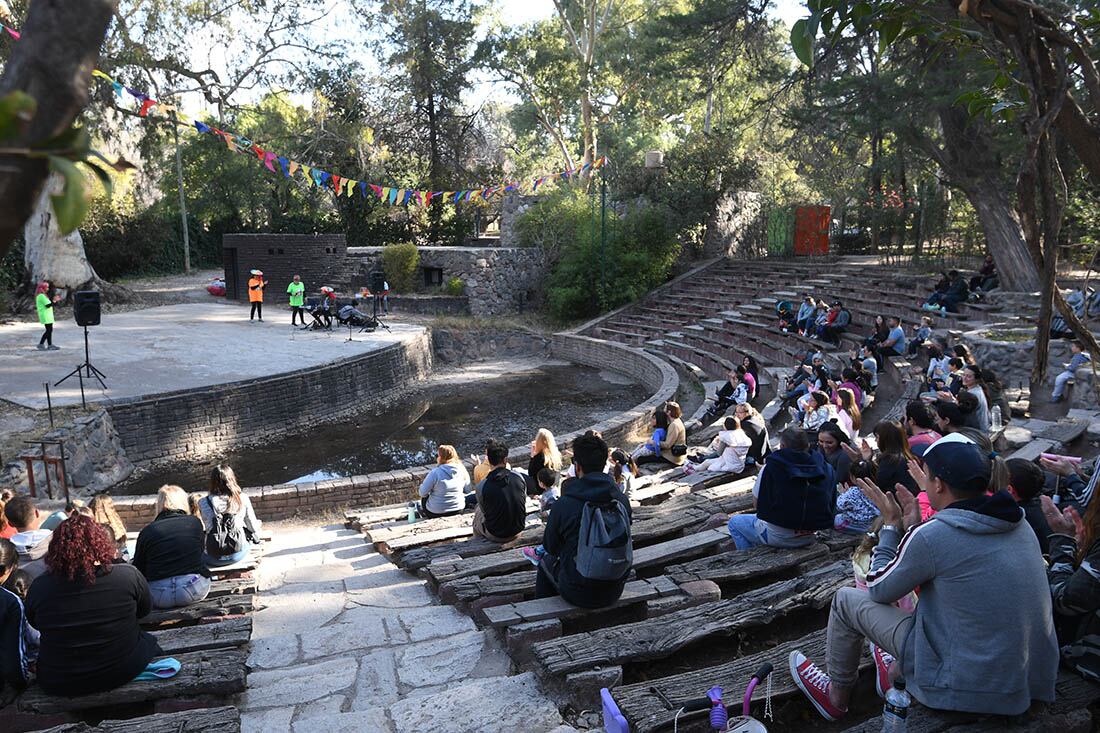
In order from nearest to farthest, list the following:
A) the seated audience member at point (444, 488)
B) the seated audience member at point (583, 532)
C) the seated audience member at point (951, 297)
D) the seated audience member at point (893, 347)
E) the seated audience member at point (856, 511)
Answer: the seated audience member at point (583, 532), the seated audience member at point (856, 511), the seated audience member at point (444, 488), the seated audience member at point (893, 347), the seated audience member at point (951, 297)

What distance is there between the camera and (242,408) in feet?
38.5

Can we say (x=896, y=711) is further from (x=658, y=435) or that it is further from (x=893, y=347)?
(x=893, y=347)

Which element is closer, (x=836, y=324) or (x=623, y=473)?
(x=623, y=473)

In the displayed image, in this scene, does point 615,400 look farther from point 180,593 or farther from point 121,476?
point 180,593

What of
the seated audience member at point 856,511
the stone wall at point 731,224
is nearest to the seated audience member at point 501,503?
the seated audience member at point 856,511

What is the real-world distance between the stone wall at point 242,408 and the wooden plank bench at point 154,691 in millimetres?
7803

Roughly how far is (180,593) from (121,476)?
21.6 feet

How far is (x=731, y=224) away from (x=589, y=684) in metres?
21.9

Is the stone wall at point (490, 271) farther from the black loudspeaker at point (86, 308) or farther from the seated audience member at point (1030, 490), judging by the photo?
the seated audience member at point (1030, 490)

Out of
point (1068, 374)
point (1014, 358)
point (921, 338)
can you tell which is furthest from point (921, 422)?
point (921, 338)

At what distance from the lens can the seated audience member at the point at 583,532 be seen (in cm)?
368

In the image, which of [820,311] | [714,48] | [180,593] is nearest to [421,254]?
[714,48]

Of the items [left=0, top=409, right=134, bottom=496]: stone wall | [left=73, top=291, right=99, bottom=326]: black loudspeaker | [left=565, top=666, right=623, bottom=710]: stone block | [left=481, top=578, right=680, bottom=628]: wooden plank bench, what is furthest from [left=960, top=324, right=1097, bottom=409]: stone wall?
[left=73, top=291, right=99, bottom=326]: black loudspeaker

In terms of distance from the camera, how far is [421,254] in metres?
22.3
